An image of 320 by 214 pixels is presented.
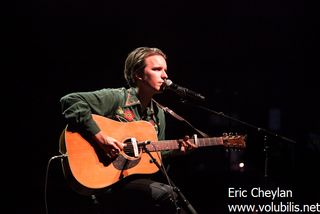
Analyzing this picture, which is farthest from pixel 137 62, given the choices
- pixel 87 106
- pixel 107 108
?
pixel 87 106

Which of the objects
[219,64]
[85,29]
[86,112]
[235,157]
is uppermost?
[85,29]

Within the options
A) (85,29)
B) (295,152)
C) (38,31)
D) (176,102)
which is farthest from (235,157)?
(38,31)

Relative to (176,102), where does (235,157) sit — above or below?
below

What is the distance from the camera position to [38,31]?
4.92 meters

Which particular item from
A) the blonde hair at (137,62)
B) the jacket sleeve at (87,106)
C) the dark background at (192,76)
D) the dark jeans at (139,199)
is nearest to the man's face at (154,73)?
the blonde hair at (137,62)

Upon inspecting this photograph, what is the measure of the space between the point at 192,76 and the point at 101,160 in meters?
3.21

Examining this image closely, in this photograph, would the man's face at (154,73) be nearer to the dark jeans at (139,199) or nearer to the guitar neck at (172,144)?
the guitar neck at (172,144)

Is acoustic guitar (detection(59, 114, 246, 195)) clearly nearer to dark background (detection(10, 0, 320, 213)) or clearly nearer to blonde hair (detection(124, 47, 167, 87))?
blonde hair (detection(124, 47, 167, 87))

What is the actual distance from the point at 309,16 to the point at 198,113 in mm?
2274

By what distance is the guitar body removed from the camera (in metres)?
2.63

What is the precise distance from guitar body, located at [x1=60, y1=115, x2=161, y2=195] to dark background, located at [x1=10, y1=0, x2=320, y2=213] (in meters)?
1.77

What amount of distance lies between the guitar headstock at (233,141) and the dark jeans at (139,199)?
2.99 ft

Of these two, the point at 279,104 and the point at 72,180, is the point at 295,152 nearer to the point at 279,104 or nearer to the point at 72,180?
the point at 279,104

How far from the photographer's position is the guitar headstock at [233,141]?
3488 millimetres
